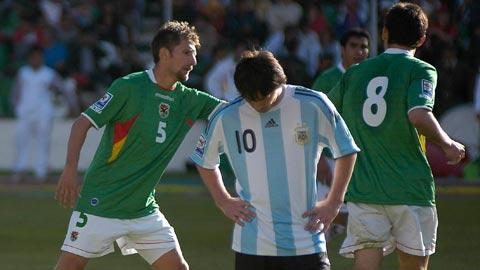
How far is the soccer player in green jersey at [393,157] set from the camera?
7.98 m

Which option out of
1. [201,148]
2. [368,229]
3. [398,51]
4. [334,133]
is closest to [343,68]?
[398,51]

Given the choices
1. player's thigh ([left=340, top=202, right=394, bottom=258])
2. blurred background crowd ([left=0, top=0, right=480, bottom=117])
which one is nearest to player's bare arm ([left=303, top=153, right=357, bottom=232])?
player's thigh ([left=340, top=202, right=394, bottom=258])

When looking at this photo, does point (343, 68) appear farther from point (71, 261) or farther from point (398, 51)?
point (71, 261)

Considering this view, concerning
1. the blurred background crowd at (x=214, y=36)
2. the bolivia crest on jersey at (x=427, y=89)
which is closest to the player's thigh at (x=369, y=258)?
the bolivia crest on jersey at (x=427, y=89)

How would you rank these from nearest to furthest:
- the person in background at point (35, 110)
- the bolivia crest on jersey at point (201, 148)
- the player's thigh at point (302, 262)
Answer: the player's thigh at point (302, 262)
the bolivia crest on jersey at point (201, 148)
the person in background at point (35, 110)

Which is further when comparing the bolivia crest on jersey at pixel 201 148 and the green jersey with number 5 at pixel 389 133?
the green jersey with number 5 at pixel 389 133

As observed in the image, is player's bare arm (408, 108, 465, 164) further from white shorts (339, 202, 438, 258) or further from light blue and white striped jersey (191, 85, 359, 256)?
light blue and white striped jersey (191, 85, 359, 256)

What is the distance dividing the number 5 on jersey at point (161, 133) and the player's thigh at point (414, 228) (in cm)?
161

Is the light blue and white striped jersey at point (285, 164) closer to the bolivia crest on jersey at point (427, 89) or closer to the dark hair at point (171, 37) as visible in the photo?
the bolivia crest on jersey at point (427, 89)

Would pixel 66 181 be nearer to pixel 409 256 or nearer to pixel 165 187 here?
pixel 409 256

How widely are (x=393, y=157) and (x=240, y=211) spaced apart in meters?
1.78

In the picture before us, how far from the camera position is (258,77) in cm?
633

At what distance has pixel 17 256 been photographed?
12.7 metres

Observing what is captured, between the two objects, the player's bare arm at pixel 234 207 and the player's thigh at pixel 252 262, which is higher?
the player's bare arm at pixel 234 207
